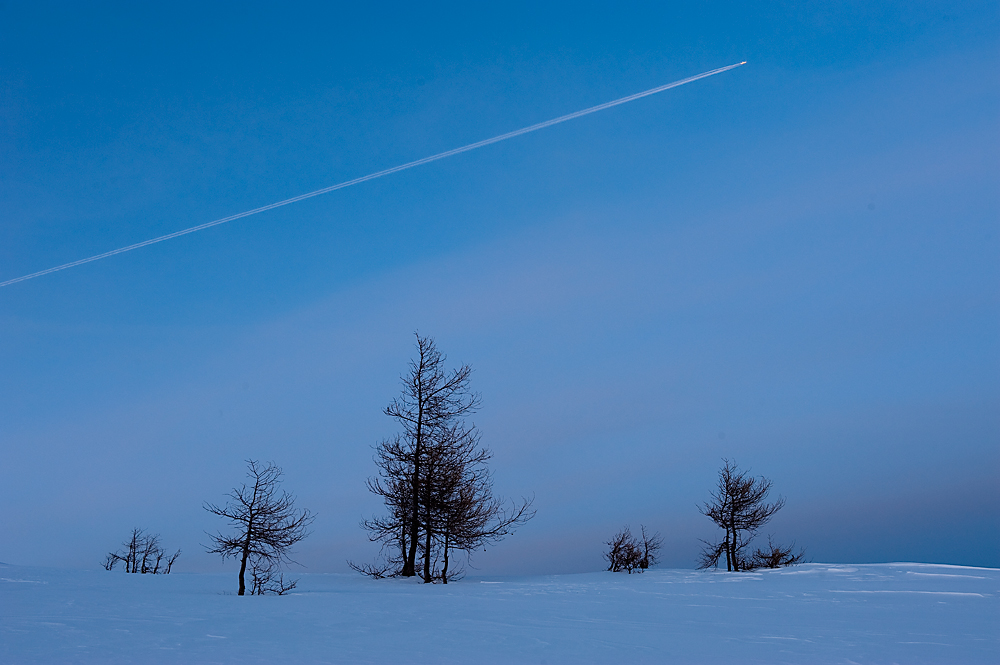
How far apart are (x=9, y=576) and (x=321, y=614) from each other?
11.3 metres

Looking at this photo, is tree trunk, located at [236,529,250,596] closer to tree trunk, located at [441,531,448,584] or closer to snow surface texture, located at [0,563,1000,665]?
snow surface texture, located at [0,563,1000,665]

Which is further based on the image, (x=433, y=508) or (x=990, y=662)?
(x=433, y=508)

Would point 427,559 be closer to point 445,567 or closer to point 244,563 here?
point 445,567

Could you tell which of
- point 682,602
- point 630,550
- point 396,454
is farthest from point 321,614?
point 630,550

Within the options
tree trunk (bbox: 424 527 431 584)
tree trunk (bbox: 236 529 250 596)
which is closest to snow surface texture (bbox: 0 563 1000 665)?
tree trunk (bbox: 236 529 250 596)

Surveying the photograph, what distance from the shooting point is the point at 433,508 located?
23.3 m

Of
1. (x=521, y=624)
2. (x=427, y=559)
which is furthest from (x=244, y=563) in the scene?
(x=521, y=624)

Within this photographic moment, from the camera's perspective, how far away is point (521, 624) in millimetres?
10398

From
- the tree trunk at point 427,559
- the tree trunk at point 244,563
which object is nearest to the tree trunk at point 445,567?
the tree trunk at point 427,559

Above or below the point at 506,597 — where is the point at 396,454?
above

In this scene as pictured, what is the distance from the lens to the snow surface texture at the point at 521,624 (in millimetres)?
7723

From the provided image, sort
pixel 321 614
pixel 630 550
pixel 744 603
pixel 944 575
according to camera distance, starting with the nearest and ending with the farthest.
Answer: pixel 321 614, pixel 744 603, pixel 944 575, pixel 630 550

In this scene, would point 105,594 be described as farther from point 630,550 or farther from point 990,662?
point 630,550

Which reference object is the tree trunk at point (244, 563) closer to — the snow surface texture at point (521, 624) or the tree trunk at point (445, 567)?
the snow surface texture at point (521, 624)
